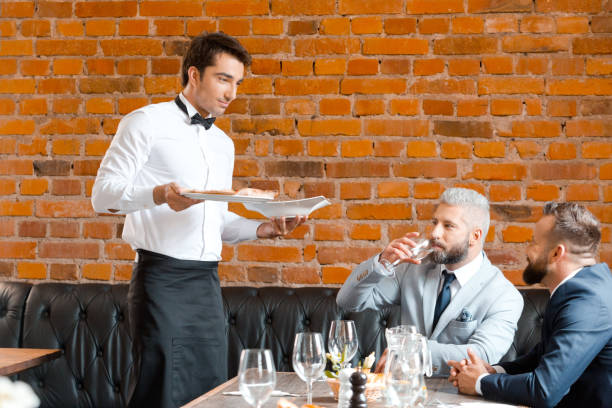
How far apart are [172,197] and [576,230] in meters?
1.18

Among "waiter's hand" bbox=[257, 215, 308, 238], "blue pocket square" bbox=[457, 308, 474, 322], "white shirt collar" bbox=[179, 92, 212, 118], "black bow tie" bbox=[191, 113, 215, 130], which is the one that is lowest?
"blue pocket square" bbox=[457, 308, 474, 322]

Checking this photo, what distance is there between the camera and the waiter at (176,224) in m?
2.18

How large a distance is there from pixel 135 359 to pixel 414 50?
5.83ft

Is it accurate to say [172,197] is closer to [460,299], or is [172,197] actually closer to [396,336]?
[396,336]

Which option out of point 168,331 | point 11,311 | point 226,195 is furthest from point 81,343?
point 226,195

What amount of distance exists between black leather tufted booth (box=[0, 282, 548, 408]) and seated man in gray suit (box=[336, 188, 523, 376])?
24cm

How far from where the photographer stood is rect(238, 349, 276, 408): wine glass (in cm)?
128

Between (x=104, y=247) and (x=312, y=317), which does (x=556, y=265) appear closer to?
(x=312, y=317)

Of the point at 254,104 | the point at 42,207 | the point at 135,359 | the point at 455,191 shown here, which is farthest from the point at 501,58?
the point at 42,207

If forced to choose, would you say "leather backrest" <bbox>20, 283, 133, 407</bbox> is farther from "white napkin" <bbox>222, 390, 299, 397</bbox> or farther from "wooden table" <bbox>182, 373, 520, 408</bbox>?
"white napkin" <bbox>222, 390, 299, 397</bbox>

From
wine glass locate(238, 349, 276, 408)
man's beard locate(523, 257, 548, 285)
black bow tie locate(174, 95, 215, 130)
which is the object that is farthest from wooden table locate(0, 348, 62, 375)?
man's beard locate(523, 257, 548, 285)

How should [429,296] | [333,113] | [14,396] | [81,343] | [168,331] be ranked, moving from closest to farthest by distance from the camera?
[14,396], [168,331], [429,296], [81,343], [333,113]

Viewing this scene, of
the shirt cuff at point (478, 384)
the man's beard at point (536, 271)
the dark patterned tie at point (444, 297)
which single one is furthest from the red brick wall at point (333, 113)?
the shirt cuff at point (478, 384)

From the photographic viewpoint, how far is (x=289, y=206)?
2.21 metres
